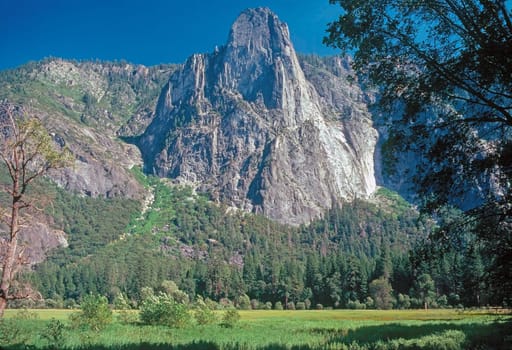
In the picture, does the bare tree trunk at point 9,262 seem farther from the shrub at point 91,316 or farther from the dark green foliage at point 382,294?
the dark green foliage at point 382,294

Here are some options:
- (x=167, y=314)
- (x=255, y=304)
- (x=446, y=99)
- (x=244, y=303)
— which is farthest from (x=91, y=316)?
(x=255, y=304)

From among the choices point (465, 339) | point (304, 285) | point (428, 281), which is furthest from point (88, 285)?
point (465, 339)

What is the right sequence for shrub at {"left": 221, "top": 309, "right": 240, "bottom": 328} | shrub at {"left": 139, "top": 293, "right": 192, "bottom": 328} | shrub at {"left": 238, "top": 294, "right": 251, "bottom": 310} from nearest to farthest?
shrub at {"left": 139, "top": 293, "right": 192, "bottom": 328} → shrub at {"left": 221, "top": 309, "right": 240, "bottom": 328} → shrub at {"left": 238, "top": 294, "right": 251, "bottom": 310}

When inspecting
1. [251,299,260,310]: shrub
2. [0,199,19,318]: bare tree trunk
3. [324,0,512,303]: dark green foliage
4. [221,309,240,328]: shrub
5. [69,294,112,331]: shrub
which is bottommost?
[251,299,260,310]: shrub

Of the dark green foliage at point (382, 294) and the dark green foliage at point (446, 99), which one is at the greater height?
the dark green foliage at point (446, 99)

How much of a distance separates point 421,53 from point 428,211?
225 inches

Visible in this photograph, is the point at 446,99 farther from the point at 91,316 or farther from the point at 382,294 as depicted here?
the point at 382,294

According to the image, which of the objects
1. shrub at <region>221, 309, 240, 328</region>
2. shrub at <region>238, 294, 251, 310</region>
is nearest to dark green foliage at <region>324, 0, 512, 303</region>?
shrub at <region>221, 309, 240, 328</region>

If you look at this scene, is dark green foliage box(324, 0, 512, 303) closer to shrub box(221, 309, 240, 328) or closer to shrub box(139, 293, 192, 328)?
shrub box(139, 293, 192, 328)

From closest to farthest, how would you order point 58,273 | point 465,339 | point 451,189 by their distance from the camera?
point 451,189
point 465,339
point 58,273

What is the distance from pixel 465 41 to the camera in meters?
14.2

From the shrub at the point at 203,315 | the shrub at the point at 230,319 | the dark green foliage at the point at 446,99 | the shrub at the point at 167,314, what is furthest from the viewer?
the shrub at the point at 203,315

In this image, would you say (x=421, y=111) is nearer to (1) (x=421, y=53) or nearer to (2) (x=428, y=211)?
(1) (x=421, y=53)

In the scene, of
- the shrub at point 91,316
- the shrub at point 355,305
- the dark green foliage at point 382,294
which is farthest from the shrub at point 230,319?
the shrub at point 355,305
